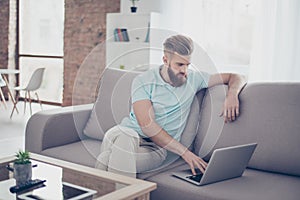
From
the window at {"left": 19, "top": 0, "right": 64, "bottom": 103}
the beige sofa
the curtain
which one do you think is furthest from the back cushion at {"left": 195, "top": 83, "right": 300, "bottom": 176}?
the window at {"left": 19, "top": 0, "right": 64, "bottom": 103}

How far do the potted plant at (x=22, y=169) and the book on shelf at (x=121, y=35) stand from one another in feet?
10.2

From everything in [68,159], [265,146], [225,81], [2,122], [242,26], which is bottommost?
[2,122]

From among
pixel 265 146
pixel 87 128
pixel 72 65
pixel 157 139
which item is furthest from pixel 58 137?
pixel 72 65

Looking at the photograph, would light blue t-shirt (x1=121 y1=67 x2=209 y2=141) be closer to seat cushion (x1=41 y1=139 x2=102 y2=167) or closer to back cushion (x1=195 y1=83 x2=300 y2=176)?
back cushion (x1=195 y1=83 x2=300 y2=176)

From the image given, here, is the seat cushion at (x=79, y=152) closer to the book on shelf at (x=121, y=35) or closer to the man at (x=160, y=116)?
the man at (x=160, y=116)

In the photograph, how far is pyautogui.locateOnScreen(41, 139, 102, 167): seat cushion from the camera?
2.16 meters

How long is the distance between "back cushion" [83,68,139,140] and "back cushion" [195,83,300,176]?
1.73 feet

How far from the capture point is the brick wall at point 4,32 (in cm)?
712

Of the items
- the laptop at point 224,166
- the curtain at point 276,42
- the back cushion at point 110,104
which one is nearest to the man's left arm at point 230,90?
the laptop at point 224,166

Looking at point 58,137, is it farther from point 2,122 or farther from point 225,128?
point 2,122

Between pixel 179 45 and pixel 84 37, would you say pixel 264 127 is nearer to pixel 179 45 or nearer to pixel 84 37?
pixel 179 45

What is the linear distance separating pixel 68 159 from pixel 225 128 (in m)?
0.85

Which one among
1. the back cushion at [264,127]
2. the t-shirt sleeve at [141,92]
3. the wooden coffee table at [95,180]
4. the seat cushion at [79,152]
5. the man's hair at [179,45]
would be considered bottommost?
the seat cushion at [79,152]

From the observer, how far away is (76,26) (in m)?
5.82
